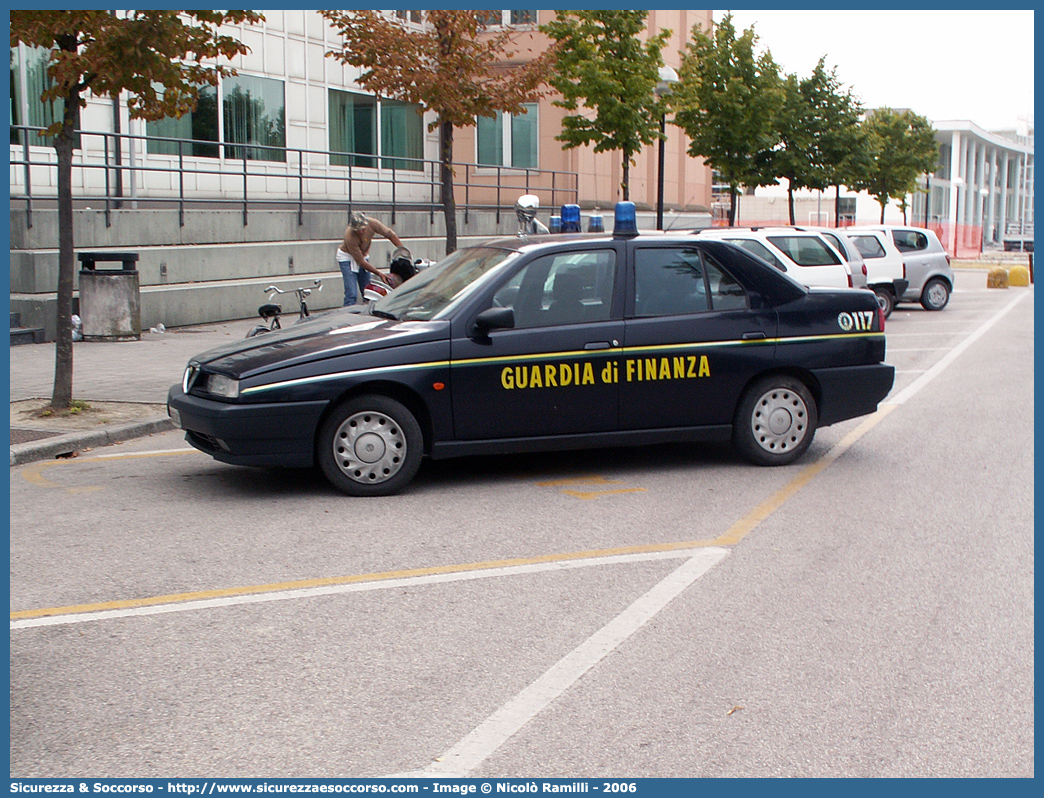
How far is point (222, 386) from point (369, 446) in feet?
3.29

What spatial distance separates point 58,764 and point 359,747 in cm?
95

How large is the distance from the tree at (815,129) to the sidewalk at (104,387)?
891 inches

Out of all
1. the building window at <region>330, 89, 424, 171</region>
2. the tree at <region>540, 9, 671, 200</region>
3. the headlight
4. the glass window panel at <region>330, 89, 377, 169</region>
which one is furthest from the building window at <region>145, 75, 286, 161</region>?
the headlight

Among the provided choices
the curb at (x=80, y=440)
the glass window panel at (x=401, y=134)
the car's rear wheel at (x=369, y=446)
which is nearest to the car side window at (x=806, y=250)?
the curb at (x=80, y=440)

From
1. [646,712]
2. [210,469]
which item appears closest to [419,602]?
[646,712]

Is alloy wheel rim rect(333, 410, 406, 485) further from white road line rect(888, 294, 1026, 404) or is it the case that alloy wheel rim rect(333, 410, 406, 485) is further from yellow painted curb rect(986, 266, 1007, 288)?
yellow painted curb rect(986, 266, 1007, 288)

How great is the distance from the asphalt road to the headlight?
0.70 meters

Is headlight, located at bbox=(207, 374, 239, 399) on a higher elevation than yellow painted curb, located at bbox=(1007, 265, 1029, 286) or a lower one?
lower

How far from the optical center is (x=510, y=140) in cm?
3362

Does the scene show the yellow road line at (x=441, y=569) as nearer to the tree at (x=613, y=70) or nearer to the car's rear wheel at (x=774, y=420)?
the car's rear wheel at (x=774, y=420)

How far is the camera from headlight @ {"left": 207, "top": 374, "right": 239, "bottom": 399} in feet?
24.4

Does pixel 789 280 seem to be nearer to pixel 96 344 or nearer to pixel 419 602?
pixel 419 602

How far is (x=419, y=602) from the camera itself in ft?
18.0

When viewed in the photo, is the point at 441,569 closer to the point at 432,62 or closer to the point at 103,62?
the point at 103,62
